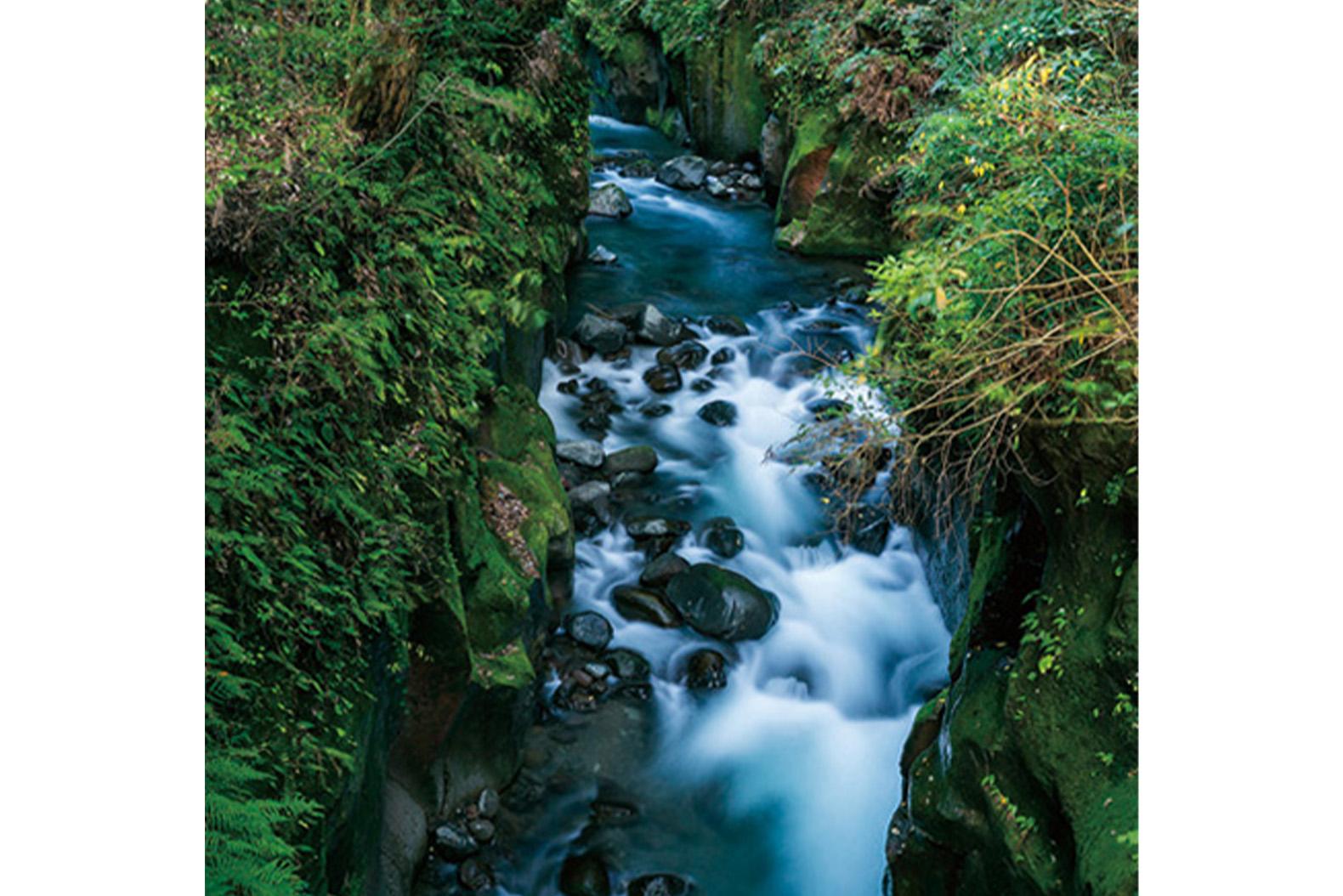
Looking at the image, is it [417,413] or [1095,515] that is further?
[417,413]

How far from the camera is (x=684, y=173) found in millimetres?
12617

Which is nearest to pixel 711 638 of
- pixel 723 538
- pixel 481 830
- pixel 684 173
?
pixel 723 538

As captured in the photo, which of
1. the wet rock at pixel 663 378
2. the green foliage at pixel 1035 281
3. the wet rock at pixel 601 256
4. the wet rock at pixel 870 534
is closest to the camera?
the green foliage at pixel 1035 281

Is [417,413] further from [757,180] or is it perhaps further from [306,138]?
[757,180]

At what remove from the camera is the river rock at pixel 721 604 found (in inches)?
242

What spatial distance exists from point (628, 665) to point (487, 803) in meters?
1.22

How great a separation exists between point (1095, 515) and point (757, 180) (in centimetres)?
965

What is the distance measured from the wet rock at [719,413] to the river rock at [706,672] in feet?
7.90

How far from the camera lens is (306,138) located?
4.73 meters

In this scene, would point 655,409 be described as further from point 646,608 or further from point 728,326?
point 646,608

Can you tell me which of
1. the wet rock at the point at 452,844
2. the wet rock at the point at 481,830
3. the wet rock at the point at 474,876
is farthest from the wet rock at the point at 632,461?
the wet rock at the point at 474,876

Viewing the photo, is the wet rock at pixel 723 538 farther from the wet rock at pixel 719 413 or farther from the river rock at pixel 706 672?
the wet rock at pixel 719 413

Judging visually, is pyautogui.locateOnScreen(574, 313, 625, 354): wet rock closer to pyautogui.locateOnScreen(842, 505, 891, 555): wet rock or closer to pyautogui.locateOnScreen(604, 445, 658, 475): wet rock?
pyautogui.locateOnScreen(604, 445, 658, 475): wet rock

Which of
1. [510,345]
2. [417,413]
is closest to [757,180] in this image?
[510,345]
